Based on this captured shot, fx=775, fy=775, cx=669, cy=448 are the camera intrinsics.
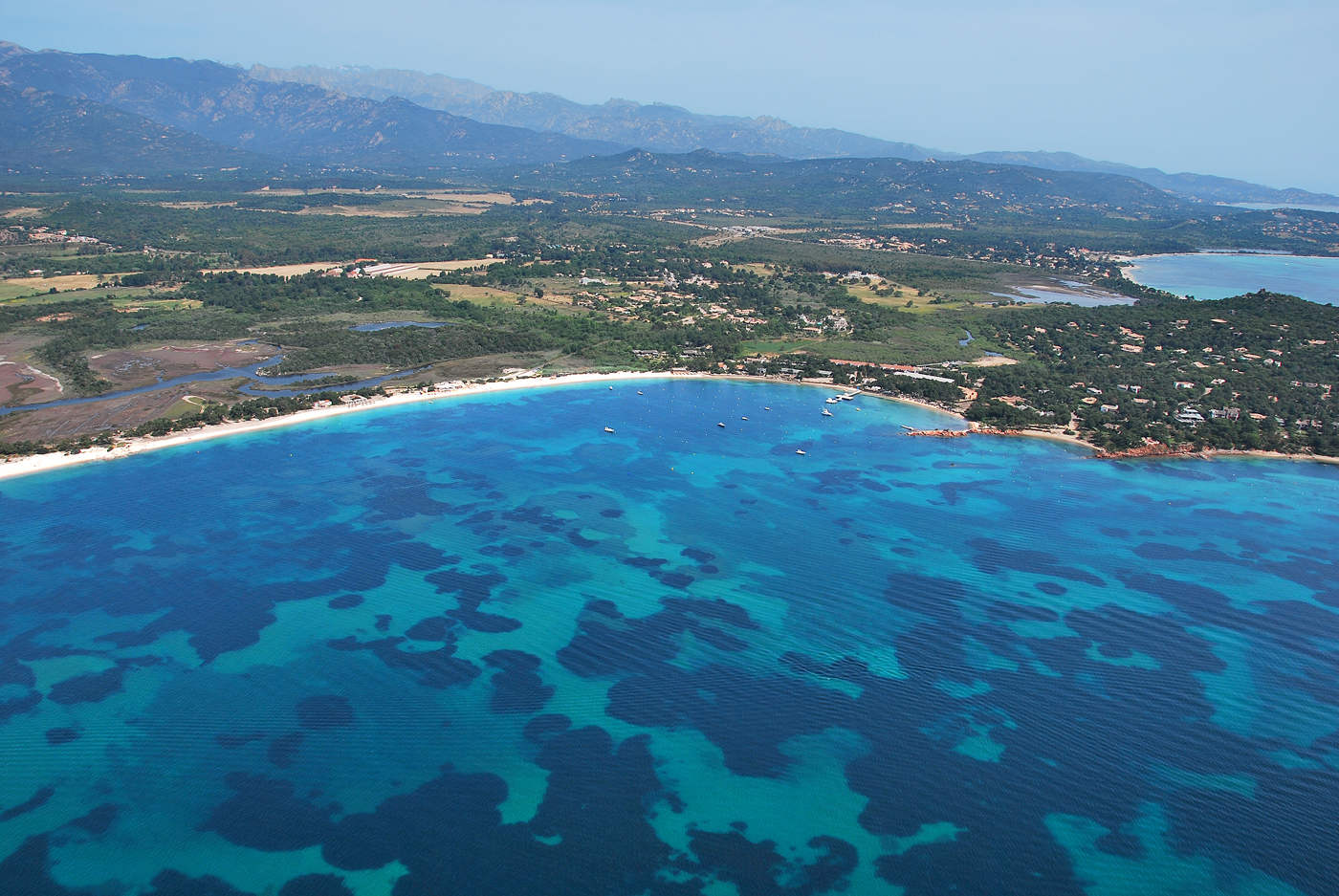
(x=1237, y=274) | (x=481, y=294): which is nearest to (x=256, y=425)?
(x=481, y=294)

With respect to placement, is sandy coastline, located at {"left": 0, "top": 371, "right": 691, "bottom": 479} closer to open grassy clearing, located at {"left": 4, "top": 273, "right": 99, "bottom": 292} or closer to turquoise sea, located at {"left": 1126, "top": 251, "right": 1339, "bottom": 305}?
open grassy clearing, located at {"left": 4, "top": 273, "right": 99, "bottom": 292}

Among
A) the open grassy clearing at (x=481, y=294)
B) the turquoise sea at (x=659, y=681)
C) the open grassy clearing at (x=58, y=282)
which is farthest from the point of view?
the open grassy clearing at (x=481, y=294)

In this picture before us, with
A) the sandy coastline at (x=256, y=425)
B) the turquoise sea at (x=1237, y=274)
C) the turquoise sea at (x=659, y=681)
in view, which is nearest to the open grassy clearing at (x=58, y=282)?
the sandy coastline at (x=256, y=425)

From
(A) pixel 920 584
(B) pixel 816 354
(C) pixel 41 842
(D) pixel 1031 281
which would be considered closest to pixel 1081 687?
(A) pixel 920 584

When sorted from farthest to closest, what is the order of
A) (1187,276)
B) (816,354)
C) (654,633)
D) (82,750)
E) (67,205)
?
1. (67,205)
2. (1187,276)
3. (816,354)
4. (654,633)
5. (82,750)

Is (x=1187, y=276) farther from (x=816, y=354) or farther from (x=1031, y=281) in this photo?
(x=816, y=354)

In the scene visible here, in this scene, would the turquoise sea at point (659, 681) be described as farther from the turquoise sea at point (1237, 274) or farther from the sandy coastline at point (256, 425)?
the turquoise sea at point (1237, 274)

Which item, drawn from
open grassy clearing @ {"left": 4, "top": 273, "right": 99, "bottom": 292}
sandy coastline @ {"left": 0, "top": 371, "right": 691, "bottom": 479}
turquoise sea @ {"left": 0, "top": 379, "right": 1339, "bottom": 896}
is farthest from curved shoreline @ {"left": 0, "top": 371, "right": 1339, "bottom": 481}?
open grassy clearing @ {"left": 4, "top": 273, "right": 99, "bottom": 292}
